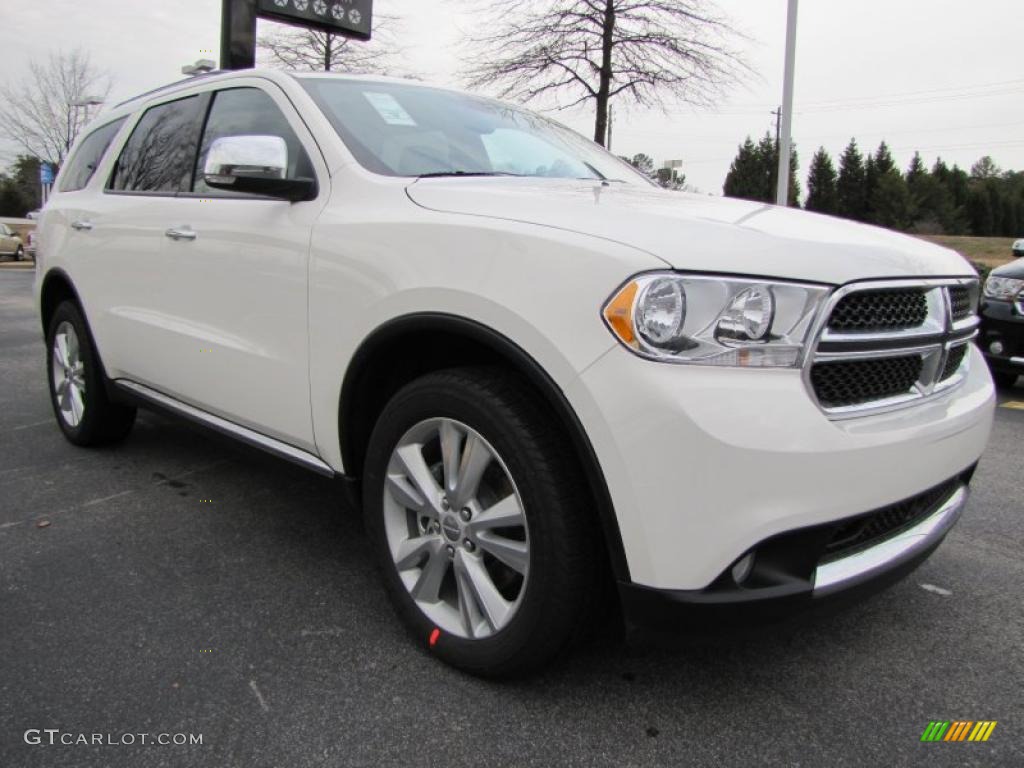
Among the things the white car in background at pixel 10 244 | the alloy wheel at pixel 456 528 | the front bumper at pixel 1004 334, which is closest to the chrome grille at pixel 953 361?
the alloy wheel at pixel 456 528

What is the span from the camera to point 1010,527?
3.34 meters

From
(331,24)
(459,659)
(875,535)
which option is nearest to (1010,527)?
(875,535)

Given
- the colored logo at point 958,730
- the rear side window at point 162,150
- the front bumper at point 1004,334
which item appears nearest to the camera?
the colored logo at point 958,730

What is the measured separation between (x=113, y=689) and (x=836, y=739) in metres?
1.84

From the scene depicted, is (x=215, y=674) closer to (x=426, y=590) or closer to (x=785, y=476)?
(x=426, y=590)

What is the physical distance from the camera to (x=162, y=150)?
11.6ft

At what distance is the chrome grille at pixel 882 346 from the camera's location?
174cm

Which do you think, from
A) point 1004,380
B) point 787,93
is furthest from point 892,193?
point 1004,380

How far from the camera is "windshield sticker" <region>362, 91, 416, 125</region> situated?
2.76m

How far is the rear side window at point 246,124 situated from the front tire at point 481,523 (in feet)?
3.34

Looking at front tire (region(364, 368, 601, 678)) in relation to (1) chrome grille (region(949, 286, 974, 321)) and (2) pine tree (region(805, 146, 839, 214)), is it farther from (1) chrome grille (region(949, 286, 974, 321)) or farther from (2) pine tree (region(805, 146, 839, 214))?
(2) pine tree (region(805, 146, 839, 214))

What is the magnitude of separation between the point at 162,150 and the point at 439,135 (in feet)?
4.96

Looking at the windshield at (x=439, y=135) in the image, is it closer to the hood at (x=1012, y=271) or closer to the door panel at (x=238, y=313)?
the door panel at (x=238, y=313)

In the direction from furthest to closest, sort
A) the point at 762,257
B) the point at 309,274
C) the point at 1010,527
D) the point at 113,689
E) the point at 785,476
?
the point at 1010,527 → the point at 309,274 → the point at 113,689 → the point at 762,257 → the point at 785,476
